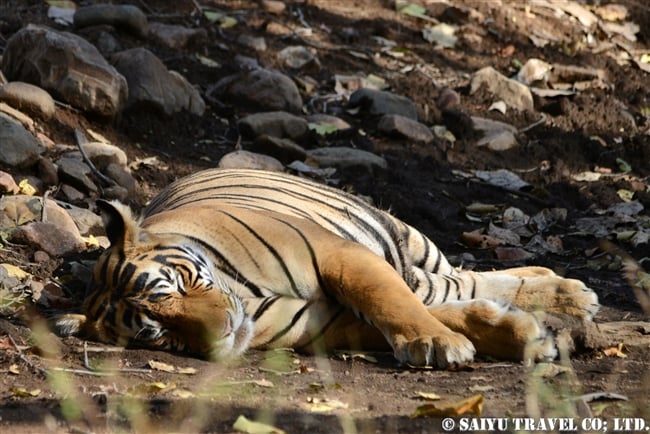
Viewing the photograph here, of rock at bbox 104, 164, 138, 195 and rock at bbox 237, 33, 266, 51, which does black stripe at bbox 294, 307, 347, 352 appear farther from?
rock at bbox 237, 33, 266, 51

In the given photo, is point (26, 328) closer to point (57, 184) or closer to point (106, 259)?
point (106, 259)

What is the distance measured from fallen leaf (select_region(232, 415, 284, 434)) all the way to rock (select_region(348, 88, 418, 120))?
5.65 metres

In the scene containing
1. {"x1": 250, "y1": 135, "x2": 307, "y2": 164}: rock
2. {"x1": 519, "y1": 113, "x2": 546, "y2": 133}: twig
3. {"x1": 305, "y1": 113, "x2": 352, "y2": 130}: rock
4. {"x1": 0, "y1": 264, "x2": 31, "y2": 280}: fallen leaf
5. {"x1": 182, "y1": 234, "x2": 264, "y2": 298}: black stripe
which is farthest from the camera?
{"x1": 519, "y1": 113, "x2": 546, "y2": 133}: twig

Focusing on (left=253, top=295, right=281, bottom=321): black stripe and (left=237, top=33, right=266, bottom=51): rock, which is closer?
(left=253, top=295, right=281, bottom=321): black stripe

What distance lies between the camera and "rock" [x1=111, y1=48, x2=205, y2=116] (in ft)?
24.8

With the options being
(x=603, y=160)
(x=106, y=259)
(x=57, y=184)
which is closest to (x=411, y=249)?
(x=106, y=259)

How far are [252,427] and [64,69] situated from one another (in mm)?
4424

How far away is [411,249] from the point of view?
522 centimetres

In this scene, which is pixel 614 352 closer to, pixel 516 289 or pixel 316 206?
pixel 516 289

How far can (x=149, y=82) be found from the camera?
7.61m

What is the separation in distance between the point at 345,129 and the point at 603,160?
1928 mm

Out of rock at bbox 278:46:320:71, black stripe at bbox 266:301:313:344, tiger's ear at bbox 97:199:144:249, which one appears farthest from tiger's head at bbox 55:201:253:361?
rock at bbox 278:46:320:71

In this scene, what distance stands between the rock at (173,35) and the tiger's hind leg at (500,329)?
5264 millimetres

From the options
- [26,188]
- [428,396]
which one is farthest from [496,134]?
[428,396]
